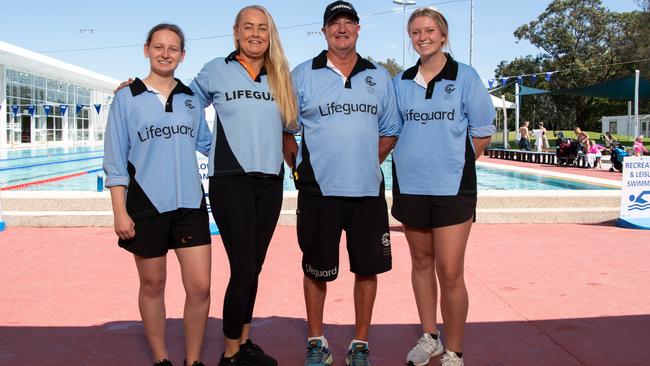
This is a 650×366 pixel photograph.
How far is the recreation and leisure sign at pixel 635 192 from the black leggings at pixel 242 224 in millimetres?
6516

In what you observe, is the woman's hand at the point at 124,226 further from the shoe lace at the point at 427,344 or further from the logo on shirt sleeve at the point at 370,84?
the shoe lace at the point at 427,344

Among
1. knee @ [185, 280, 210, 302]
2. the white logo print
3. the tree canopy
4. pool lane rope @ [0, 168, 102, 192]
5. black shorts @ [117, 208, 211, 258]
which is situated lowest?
pool lane rope @ [0, 168, 102, 192]

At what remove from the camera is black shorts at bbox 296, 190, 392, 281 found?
10.0ft

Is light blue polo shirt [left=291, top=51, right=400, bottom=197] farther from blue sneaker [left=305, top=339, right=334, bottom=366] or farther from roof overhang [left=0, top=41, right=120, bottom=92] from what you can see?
roof overhang [left=0, top=41, right=120, bottom=92]

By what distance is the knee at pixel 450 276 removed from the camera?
10.1 ft

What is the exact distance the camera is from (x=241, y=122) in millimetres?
2842

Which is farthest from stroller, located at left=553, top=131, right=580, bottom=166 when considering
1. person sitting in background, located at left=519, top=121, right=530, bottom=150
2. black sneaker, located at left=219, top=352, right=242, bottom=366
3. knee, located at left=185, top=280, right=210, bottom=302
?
knee, located at left=185, top=280, right=210, bottom=302

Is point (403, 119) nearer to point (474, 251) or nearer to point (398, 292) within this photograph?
point (398, 292)

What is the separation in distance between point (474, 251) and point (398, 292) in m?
1.93

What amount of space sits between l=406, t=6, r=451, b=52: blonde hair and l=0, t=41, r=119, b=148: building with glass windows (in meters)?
27.8

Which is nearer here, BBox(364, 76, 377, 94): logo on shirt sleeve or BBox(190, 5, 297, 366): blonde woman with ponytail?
BBox(190, 5, 297, 366): blonde woman with ponytail

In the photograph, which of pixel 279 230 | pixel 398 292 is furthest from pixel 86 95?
pixel 398 292

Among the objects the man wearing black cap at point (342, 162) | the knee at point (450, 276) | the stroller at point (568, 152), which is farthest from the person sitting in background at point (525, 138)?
the man wearing black cap at point (342, 162)

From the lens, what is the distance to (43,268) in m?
5.48
